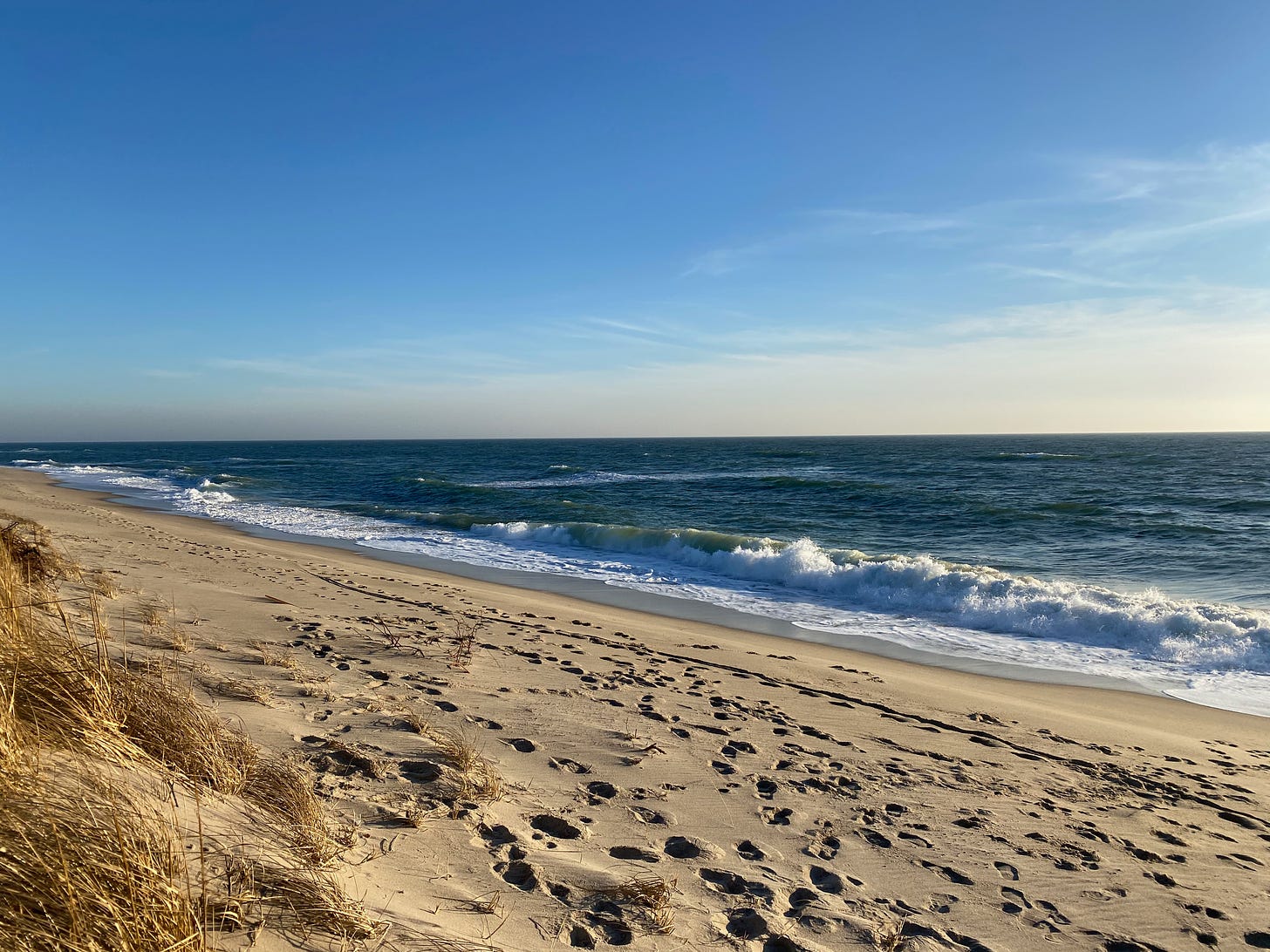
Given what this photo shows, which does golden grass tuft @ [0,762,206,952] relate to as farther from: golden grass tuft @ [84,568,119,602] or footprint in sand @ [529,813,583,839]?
golden grass tuft @ [84,568,119,602]

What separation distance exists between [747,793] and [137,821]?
11.6 feet

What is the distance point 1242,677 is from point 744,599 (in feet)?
25.3

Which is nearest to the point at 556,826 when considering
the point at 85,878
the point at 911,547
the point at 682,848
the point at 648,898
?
the point at 682,848

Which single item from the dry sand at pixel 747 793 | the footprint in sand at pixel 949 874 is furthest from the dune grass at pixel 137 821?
the footprint in sand at pixel 949 874

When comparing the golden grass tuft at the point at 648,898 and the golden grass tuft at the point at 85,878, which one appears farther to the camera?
the golden grass tuft at the point at 648,898

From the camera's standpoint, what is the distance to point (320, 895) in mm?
2537

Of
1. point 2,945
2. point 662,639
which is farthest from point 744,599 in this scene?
point 2,945

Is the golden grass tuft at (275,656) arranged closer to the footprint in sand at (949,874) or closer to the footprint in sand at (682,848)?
the footprint in sand at (682,848)

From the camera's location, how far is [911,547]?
66.2 feet

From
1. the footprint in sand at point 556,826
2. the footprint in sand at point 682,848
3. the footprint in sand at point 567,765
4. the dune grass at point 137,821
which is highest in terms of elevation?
the dune grass at point 137,821

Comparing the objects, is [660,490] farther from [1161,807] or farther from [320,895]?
[320,895]

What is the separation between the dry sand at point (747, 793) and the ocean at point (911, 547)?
293 centimetres

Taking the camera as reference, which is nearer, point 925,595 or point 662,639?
point 662,639

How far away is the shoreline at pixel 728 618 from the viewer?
375 inches
